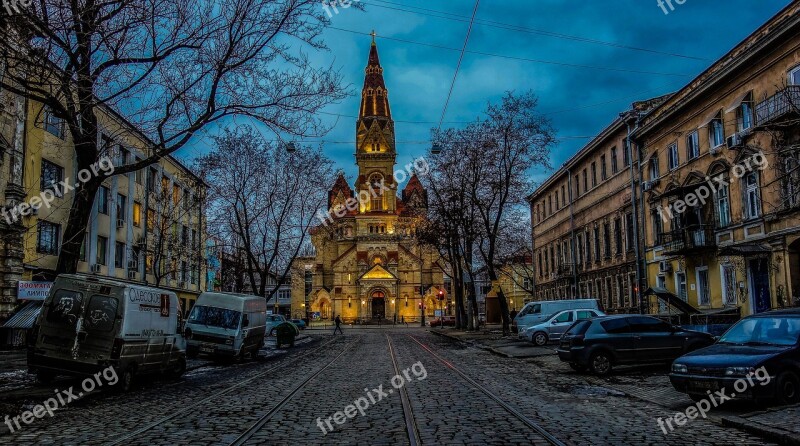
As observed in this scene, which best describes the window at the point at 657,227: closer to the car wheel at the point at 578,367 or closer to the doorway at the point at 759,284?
the doorway at the point at 759,284

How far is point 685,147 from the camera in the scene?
97.5ft

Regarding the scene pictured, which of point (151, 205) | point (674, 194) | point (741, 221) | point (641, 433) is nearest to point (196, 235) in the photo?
point (151, 205)

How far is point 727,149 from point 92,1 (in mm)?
22928

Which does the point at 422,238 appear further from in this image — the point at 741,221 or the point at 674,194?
the point at 741,221

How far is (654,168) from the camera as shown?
33188 mm

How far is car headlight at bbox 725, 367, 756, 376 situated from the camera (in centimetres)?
1059

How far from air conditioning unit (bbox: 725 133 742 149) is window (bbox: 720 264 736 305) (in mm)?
4834

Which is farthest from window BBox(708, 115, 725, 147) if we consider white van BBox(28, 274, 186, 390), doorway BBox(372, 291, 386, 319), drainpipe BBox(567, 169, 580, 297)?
doorway BBox(372, 291, 386, 319)

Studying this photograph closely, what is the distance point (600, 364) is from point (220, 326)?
1325cm

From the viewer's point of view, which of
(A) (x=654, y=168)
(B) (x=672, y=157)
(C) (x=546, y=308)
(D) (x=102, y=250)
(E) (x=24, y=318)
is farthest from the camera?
(D) (x=102, y=250)

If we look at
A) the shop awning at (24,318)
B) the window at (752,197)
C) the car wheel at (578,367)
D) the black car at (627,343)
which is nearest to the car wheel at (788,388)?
the black car at (627,343)

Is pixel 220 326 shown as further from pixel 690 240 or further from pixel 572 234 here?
pixel 572 234

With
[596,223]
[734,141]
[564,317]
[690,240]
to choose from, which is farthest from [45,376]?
[596,223]

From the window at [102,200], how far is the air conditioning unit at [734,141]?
29739 mm
